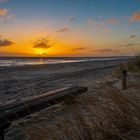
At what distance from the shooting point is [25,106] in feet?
12.9

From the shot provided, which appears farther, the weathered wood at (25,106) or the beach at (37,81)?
the beach at (37,81)

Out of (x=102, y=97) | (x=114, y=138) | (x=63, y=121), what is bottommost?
(x=114, y=138)

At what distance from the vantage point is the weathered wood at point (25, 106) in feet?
11.1

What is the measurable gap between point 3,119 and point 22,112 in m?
0.50

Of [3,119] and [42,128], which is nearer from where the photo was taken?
[42,128]

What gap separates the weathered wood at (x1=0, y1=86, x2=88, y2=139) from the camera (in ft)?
11.1

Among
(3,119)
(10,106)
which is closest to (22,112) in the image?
(10,106)

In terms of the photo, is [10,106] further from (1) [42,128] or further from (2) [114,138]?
(2) [114,138]

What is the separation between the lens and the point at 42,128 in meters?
2.71

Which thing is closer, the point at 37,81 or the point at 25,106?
the point at 25,106

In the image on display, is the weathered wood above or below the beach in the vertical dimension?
above

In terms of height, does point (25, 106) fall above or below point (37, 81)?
above

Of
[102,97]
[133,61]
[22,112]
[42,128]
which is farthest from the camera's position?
[133,61]

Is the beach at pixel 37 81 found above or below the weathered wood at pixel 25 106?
below
